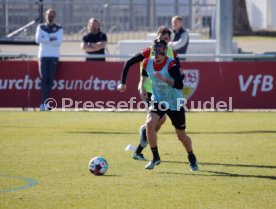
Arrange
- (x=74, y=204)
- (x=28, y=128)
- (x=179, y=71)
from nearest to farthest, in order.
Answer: (x=74, y=204) → (x=179, y=71) → (x=28, y=128)

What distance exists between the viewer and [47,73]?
67.2 ft

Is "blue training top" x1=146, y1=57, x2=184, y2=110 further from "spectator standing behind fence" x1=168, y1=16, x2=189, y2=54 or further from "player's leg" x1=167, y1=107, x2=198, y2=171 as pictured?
"spectator standing behind fence" x1=168, y1=16, x2=189, y2=54

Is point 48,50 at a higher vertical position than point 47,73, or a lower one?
higher

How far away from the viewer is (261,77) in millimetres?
20406

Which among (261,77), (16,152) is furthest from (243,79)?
(16,152)

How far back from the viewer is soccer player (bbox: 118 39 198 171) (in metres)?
11.5

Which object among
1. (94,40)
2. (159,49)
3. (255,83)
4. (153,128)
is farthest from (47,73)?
(159,49)

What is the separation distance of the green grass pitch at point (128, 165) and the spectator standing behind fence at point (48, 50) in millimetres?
1258

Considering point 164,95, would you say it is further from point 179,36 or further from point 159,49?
point 179,36

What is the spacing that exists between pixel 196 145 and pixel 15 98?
7488 millimetres

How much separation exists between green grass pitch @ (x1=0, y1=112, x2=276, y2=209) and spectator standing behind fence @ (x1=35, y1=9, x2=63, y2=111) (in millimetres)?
1258

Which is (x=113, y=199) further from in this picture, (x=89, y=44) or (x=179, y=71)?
(x=89, y=44)

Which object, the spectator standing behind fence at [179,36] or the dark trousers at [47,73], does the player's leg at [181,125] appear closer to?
the spectator standing behind fence at [179,36]

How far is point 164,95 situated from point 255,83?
29.5ft
